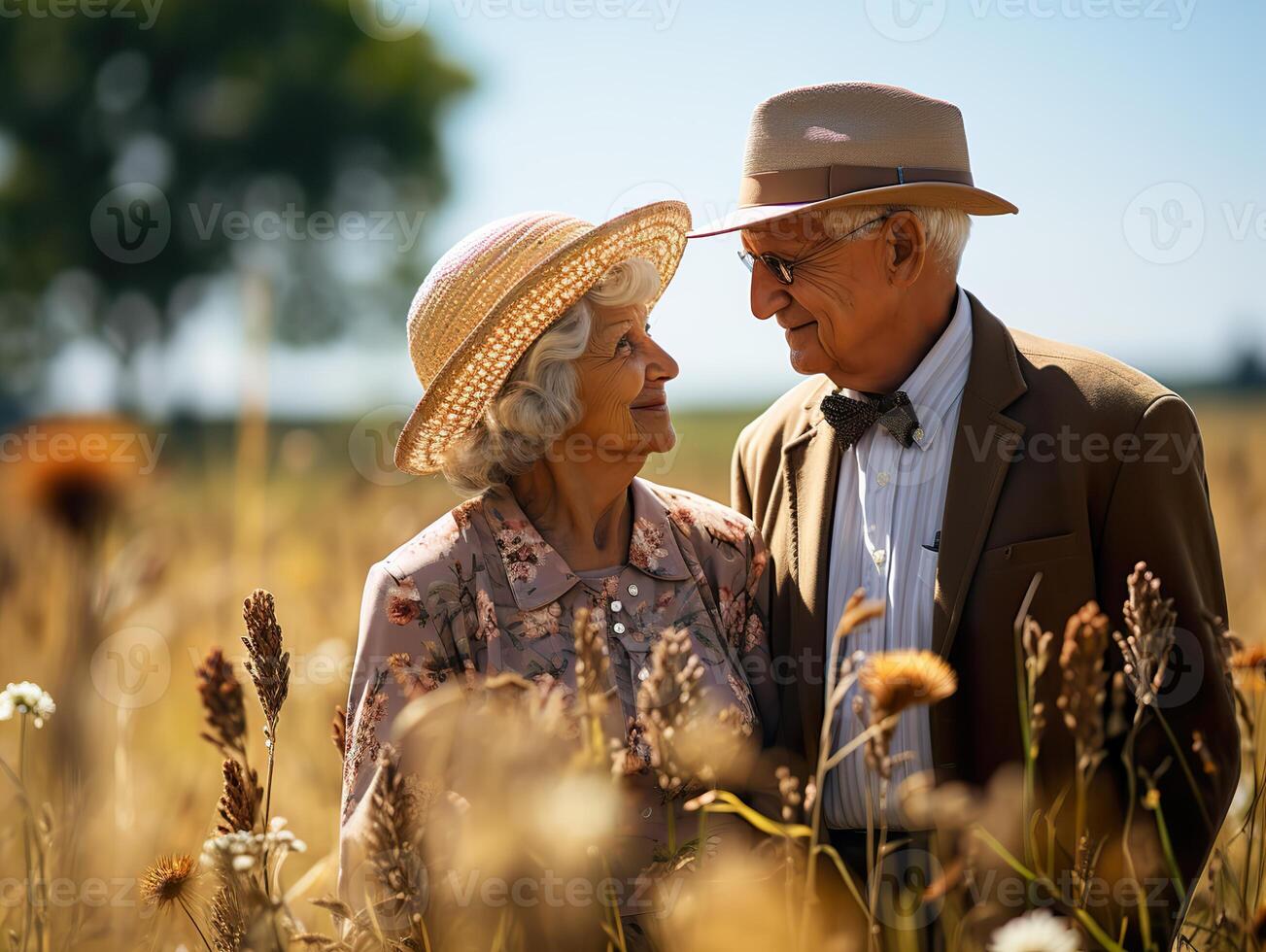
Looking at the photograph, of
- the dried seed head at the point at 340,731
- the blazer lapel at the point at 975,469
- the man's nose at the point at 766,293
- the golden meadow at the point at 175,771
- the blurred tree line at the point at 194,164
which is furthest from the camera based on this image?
the blurred tree line at the point at 194,164

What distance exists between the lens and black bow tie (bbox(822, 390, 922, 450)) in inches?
131

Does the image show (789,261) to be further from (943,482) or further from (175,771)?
(175,771)

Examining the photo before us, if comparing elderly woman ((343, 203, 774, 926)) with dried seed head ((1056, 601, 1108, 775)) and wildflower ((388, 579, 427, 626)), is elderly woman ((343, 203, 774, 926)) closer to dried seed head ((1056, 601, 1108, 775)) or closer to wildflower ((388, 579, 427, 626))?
wildflower ((388, 579, 427, 626))

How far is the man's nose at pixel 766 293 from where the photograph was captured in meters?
3.59

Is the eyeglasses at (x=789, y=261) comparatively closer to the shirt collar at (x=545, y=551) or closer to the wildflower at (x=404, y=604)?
the shirt collar at (x=545, y=551)

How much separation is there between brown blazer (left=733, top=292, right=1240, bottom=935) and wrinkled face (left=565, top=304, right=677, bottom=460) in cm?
65

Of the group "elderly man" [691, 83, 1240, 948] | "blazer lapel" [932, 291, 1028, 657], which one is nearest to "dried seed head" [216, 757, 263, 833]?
"elderly man" [691, 83, 1240, 948]

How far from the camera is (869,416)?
135 inches

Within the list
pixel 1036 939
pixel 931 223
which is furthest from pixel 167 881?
pixel 931 223

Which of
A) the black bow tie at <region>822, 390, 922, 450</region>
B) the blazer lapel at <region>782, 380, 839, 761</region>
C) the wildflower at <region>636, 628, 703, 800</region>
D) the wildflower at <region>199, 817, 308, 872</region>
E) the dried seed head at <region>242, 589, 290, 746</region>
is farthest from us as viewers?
the black bow tie at <region>822, 390, 922, 450</region>

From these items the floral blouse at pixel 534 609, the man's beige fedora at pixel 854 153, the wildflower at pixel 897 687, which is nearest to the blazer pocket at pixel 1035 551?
the floral blouse at pixel 534 609

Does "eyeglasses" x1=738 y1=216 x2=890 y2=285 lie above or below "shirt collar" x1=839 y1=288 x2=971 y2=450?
above

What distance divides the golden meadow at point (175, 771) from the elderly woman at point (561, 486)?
1.59 ft

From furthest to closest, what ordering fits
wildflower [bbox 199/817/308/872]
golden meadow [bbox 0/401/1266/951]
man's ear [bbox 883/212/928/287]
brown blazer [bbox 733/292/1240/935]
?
man's ear [bbox 883/212/928/287] < brown blazer [bbox 733/292/1240/935] < wildflower [bbox 199/817/308/872] < golden meadow [bbox 0/401/1266/951]
